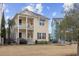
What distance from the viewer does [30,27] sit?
1633 millimetres

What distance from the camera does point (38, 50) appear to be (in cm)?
162

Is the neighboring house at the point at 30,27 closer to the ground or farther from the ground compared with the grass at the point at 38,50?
farther from the ground

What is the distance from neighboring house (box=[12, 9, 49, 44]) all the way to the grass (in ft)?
0.26

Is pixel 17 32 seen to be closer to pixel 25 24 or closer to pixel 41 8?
pixel 25 24

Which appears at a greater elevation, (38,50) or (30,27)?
(30,27)

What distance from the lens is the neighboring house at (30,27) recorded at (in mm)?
1618

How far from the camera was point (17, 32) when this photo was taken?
163 centimetres

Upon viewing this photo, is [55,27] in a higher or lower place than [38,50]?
higher

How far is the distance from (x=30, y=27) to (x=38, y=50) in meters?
0.27

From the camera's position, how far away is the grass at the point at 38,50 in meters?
1.62

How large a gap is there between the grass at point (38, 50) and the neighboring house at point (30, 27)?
0.08 m

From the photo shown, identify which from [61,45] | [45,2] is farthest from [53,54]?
[45,2]

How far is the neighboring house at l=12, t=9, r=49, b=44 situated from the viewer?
63.7 inches

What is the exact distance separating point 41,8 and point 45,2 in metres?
0.08
